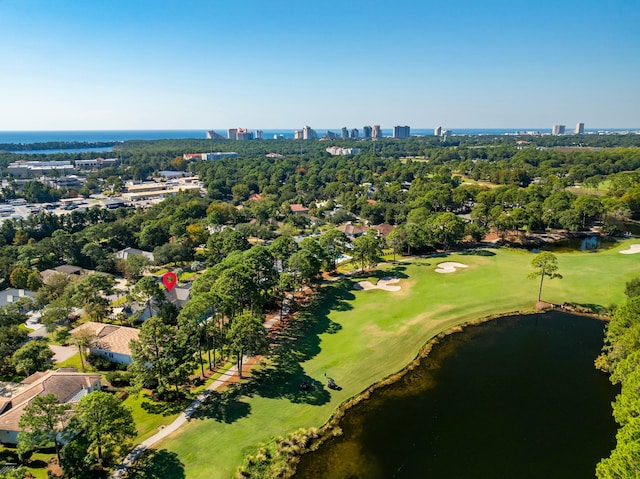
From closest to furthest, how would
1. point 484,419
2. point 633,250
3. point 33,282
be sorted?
point 484,419 < point 33,282 < point 633,250

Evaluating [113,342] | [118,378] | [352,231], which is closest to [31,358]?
[113,342]

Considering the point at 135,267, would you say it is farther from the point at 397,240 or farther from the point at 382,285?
the point at 397,240

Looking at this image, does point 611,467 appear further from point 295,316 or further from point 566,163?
point 566,163

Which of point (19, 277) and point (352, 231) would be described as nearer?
point (19, 277)

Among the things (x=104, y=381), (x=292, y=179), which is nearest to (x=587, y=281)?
(x=104, y=381)

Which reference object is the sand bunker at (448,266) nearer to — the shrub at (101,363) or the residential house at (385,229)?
the residential house at (385,229)

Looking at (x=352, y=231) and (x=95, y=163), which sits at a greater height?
(x=95, y=163)

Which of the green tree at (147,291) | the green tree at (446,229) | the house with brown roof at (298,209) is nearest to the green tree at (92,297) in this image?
the green tree at (147,291)

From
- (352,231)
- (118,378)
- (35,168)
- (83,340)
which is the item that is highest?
(35,168)
